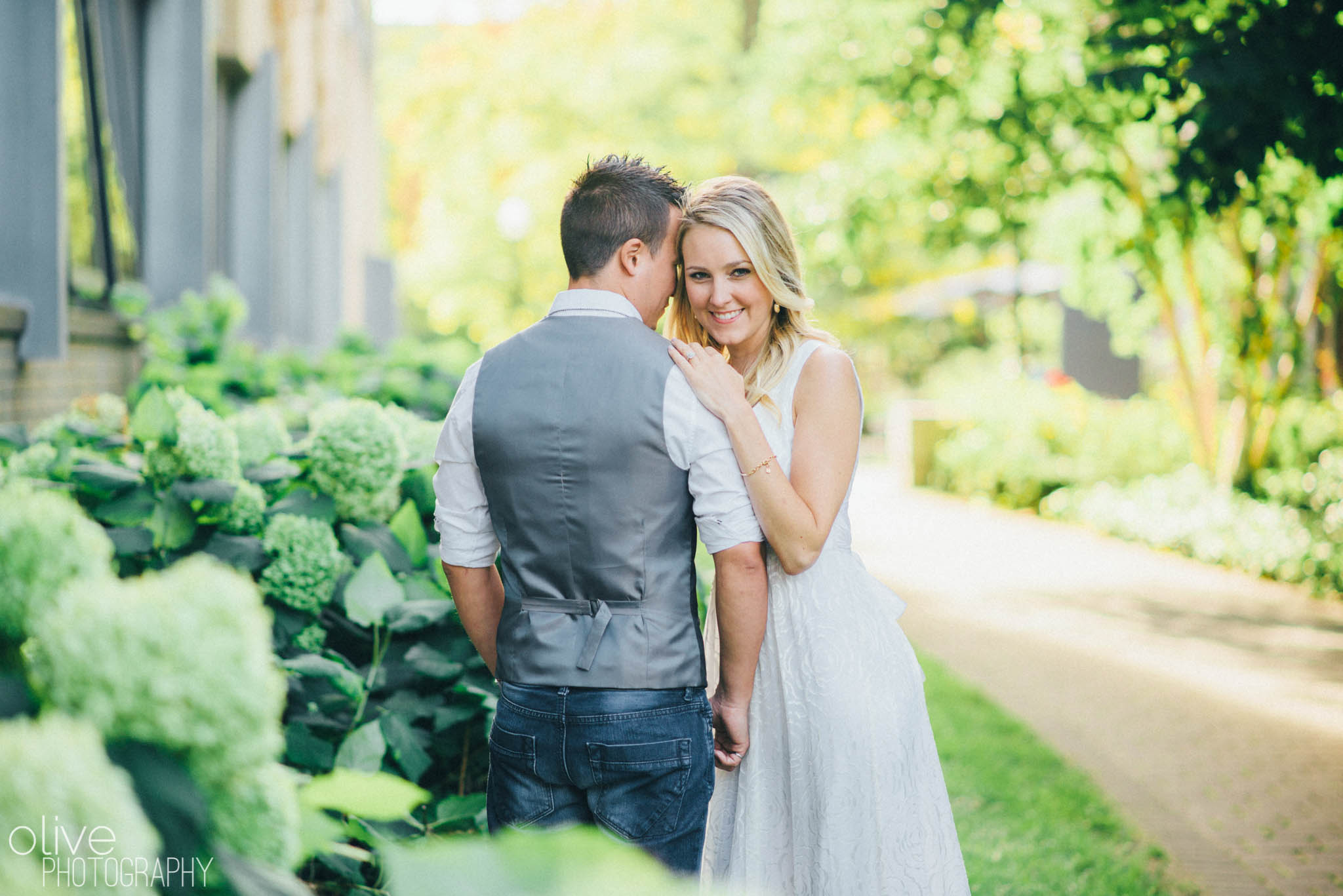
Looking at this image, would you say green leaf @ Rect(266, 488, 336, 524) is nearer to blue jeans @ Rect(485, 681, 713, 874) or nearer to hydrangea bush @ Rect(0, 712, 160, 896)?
blue jeans @ Rect(485, 681, 713, 874)

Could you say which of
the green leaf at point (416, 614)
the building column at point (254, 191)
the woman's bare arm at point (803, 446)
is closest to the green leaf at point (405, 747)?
the green leaf at point (416, 614)

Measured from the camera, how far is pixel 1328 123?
11.6ft

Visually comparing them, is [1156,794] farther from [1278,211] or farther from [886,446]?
[886,446]

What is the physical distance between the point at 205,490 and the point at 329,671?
0.49 m

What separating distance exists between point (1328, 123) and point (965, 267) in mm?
23543

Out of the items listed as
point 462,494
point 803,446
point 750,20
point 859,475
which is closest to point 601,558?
point 462,494

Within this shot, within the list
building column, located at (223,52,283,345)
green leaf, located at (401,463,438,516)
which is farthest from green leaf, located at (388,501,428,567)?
building column, located at (223,52,283,345)

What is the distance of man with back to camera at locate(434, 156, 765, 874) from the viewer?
204 centimetres

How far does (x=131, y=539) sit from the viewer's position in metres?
2.25

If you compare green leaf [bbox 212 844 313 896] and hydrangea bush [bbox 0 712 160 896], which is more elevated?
hydrangea bush [bbox 0 712 160 896]

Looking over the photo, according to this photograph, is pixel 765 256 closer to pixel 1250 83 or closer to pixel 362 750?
pixel 362 750

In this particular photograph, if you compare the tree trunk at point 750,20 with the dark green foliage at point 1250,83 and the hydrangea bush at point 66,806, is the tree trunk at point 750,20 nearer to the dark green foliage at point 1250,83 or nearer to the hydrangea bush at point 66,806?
the dark green foliage at point 1250,83

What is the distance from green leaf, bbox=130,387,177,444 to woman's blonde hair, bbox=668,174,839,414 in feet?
4.05

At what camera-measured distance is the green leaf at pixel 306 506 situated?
2.50 m
